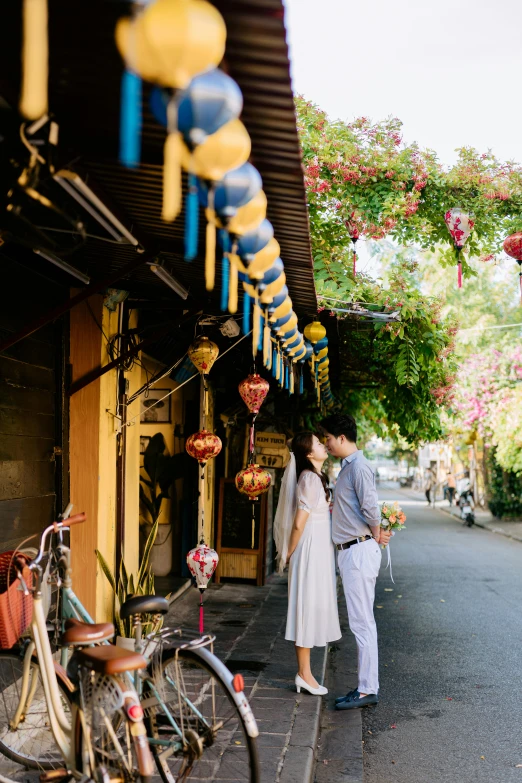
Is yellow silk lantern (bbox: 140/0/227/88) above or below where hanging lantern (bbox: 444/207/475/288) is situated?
below

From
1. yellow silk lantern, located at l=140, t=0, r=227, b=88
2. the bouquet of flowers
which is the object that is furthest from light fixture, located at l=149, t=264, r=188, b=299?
yellow silk lantern, located at l=140, t=0, r=227, b=88

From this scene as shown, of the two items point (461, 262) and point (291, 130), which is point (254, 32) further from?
→ point (461, 262)

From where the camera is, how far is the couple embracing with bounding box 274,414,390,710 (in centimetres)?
594

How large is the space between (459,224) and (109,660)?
708 cm

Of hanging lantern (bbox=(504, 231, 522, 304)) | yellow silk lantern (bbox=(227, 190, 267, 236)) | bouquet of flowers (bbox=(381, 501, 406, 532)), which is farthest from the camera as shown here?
hanging lantern (bbox=(504, 231, 522, 304))

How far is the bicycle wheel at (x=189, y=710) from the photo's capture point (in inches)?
A: 143

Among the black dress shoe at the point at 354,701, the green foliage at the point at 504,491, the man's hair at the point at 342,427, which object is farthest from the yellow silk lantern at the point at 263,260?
the green foliage at the point at 504,491

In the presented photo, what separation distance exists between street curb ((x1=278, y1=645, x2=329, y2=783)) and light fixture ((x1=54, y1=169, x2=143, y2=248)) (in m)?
3.21

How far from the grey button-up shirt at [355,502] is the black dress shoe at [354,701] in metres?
1.20

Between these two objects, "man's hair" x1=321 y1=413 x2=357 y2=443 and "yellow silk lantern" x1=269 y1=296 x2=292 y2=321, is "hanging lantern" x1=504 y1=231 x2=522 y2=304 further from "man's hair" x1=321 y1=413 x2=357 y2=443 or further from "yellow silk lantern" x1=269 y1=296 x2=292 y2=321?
"yellow silk lantern" x1=269 y1=296 x2=292 y2=321

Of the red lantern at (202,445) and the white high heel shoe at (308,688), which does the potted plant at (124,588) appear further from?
the red lantern at (202,445)

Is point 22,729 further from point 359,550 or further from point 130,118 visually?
point 130,118

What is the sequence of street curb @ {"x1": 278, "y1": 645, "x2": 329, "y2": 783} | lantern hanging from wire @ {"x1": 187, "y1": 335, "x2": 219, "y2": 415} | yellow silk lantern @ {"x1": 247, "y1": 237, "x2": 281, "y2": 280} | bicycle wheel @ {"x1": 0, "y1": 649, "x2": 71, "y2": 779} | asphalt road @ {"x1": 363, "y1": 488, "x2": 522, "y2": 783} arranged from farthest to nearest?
lantern hanging from wire @ {"x1": 187, "y1": 335, "x2": 219, "y2": 415} → asphalt road @ {"x1": 363, "y1": 488, "x2": 522, "y2": 783} → street curb @ {"x1": 278, "y1": 645, "x2": 329, "y2": 783} → bicycle wheel @ {"x1": 0, "y1": 649, "x2": 71, "y2": 779} → yellow silk lantern @ {"x1": 247, "y1": 237, "x2": 281, "y2": 280}

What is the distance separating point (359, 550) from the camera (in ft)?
19.7
